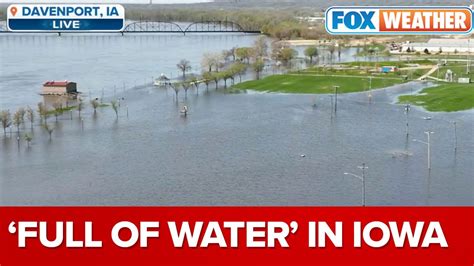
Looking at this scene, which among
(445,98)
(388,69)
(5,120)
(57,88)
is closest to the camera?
(5,120)

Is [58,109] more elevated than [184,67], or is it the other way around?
[184,67]

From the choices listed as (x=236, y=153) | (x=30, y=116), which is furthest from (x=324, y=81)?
(x=236, y=153)

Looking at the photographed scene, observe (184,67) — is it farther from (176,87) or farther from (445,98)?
(445,98)

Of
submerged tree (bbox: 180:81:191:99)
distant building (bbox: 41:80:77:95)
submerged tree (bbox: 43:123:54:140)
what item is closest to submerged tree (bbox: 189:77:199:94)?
submerged tree (bbox: 180:81:191:99)

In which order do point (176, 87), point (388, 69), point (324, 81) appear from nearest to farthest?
1. point (176, 87)
2. point (324, 81)
3. point (388, 69)

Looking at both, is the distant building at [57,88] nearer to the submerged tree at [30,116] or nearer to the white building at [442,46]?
the submerged tree at [30,116]

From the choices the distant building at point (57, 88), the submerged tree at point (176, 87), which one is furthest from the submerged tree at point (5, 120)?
the submerged tree at point (176, 87)
